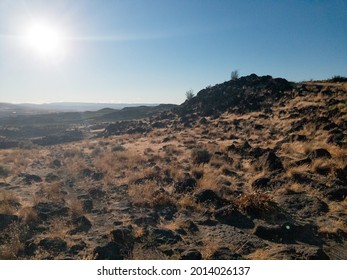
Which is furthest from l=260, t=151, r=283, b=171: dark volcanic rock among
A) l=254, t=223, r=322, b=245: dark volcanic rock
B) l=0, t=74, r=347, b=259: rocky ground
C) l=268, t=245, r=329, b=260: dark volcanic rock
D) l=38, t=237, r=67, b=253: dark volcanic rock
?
l=38, t=237, r=67, b=253: dark volcanic rock

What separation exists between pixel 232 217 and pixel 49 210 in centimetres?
636

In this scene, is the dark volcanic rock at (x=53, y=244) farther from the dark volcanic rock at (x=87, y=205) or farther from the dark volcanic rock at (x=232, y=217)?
the dark volcanic rock at (x=232, y=217)

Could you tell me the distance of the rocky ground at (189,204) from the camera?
23.9ft

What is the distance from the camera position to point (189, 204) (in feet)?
33.7

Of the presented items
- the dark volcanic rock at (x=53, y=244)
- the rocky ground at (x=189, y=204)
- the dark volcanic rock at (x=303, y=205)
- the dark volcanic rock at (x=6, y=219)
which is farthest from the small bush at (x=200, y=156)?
the dark volcanic rock at (x=53, y=244)

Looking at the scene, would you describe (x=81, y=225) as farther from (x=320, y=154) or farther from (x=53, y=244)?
(x=320, y=154)

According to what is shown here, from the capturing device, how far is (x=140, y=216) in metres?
9.43

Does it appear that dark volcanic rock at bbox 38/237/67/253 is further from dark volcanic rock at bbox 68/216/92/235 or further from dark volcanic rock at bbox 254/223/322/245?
dark volcanic rock at bbox 254/223/322/245

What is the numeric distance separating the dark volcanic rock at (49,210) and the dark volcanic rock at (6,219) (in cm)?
72

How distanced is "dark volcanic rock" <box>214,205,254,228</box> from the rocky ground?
3cm

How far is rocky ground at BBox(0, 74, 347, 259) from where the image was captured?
728 centimetres
